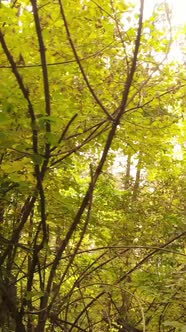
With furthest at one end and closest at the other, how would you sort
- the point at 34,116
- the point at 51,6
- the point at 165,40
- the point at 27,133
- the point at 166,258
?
the point at 166,258
the point at 165,40
the point at 51,6
the point at 27,133
the point at 34,116

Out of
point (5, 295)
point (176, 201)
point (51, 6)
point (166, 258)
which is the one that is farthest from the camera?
point (176, 201)

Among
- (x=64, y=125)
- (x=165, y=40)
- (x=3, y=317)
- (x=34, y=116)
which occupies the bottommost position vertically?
(x=3, y=317)

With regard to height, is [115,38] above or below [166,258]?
above

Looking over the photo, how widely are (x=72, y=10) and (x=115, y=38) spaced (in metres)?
0.30

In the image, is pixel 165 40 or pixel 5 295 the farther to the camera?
pixel 165 40

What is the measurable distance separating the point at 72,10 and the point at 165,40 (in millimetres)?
645

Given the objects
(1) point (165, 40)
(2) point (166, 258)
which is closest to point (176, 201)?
(2) point (166, 258)

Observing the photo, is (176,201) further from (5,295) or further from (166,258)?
(5,295)

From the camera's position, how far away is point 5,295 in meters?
2.04

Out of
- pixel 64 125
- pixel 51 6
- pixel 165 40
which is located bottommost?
pixel 64 125

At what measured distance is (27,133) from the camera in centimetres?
168

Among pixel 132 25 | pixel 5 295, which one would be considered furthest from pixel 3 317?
pixel 132 25

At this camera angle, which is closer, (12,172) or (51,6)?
(12,172)

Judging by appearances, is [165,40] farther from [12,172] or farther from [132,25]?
[12,172]
